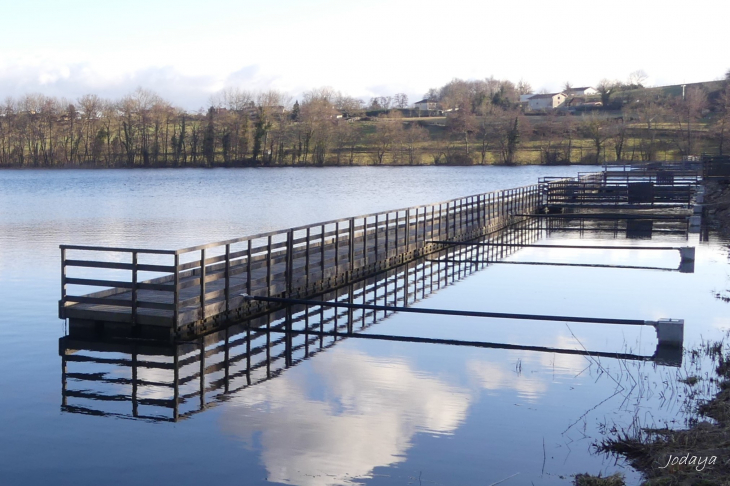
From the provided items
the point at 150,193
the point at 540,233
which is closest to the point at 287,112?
the point at 150,193

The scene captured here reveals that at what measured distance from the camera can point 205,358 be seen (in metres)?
11.6

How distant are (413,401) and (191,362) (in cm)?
340

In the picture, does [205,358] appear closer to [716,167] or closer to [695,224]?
[695,224]

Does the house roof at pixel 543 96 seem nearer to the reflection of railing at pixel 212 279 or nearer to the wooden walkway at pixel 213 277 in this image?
the wooden walkway at pixel 213 277

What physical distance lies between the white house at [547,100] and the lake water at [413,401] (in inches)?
6300

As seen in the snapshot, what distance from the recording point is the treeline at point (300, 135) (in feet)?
354

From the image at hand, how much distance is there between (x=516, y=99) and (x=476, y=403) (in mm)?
Answer: 162769

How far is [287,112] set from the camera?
12156 cm

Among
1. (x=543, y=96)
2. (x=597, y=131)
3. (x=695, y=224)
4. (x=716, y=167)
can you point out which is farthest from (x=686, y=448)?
(x=543, y=96)

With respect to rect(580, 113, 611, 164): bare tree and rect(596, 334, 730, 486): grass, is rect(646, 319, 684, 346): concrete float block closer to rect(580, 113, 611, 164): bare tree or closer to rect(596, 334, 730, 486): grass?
rect(596, 334, 730, 486): grass

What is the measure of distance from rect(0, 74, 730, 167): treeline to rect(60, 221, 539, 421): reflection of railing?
304 ft

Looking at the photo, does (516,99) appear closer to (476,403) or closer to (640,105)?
(640,105)

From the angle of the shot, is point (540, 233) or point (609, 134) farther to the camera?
point (609, 134)

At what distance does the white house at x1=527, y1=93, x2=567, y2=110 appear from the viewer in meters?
175
